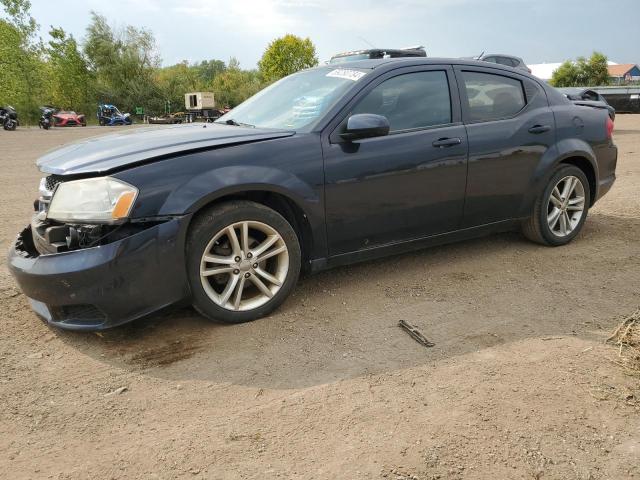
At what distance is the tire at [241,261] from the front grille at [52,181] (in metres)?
0.84

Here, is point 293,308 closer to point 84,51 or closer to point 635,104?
point 635,104

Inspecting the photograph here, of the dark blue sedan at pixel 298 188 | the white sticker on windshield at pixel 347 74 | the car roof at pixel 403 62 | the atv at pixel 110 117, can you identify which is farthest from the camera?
the atv at pixel 110 117

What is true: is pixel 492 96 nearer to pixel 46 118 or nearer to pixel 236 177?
pixel 236 177

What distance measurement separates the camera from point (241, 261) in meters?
3.25

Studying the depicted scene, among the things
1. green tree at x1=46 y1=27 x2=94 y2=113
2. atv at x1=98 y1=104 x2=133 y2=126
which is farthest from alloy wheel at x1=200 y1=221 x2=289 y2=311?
green tree at x1=46 y1=27 x2=94 y2=113

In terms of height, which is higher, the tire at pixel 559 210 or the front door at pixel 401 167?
the front door at pixel 401 167

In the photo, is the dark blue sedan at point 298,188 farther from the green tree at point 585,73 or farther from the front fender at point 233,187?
the green tree at point 585,73

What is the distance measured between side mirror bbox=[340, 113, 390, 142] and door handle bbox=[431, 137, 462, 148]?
56cm

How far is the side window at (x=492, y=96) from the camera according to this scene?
167 inches

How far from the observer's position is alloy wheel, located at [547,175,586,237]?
4766 mm

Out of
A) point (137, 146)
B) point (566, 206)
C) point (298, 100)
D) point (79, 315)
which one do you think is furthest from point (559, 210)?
point (79, 315)

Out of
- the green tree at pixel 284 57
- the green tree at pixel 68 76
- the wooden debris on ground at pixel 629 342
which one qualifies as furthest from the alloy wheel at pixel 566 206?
the green tree at pixel 284 57

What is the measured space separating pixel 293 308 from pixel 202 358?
0.83 meters

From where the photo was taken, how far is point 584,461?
6.86ft
